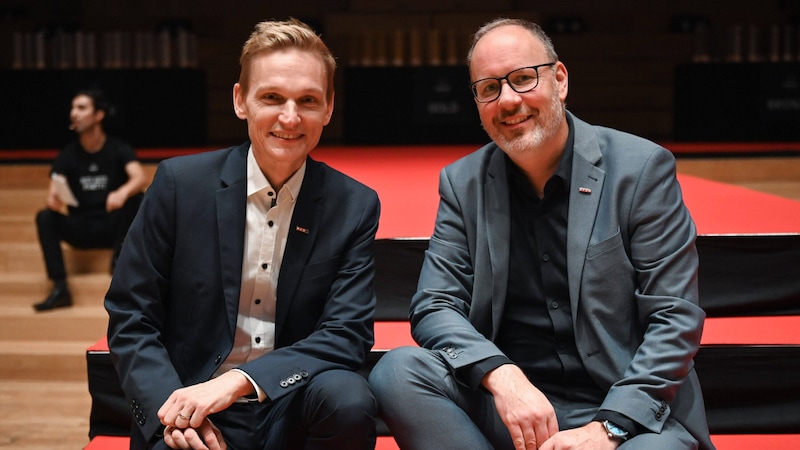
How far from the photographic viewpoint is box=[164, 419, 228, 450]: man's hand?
5.29 feet

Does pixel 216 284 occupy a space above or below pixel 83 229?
above

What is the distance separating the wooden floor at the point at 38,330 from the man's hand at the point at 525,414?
1710mm

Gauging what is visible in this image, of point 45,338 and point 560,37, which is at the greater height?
point 560,37

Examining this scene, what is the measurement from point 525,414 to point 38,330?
285cm

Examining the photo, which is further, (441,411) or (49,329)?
(49,329)

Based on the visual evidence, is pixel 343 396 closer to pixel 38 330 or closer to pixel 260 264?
pixel 260 264

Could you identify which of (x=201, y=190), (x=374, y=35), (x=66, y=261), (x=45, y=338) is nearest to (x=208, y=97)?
(x=374, y=35)

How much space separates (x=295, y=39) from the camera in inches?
69.9

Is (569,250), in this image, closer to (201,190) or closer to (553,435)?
(553,435)

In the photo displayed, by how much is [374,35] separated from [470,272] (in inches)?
227

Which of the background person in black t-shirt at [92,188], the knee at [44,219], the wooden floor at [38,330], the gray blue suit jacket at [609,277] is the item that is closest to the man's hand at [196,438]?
the gray blue suit jacket at [609,277]

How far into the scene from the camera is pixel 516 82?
1.84m

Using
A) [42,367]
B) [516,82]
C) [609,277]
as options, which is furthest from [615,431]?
[42,367]

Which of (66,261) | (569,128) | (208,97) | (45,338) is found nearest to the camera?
(569,128)
